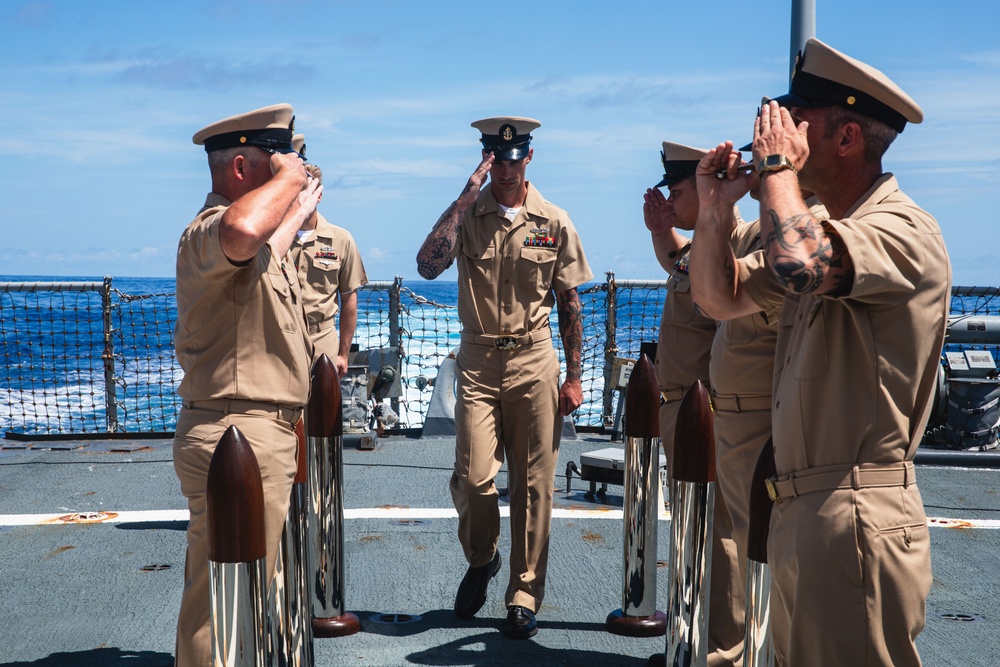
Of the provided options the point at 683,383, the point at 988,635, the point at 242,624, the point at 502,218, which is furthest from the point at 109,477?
the point at 988,635

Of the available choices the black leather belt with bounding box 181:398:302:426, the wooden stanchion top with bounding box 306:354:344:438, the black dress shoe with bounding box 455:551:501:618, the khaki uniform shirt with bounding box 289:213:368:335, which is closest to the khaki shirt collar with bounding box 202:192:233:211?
the black leather belt with bounding box 181:398:302:426

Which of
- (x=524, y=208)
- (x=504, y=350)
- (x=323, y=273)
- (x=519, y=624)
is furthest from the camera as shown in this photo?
(x=323, y=273)

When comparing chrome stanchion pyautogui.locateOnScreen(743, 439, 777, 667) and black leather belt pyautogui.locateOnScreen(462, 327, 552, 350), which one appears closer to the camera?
chrome stanchion pyautogui.locateOnScreen(743, 439, 777, 667)

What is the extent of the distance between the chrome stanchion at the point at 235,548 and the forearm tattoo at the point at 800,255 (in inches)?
56.2

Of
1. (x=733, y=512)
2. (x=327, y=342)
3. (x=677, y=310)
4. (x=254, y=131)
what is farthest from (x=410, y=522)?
(x=254, y=131)

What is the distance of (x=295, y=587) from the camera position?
378cm

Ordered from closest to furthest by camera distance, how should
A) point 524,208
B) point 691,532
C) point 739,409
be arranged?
1. point 691,532
2. point 739,409
3. point 524,208

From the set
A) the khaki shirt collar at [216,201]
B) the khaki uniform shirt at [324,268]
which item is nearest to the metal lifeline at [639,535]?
the khaki shirt collar at [216,201]

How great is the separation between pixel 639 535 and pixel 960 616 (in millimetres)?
1639

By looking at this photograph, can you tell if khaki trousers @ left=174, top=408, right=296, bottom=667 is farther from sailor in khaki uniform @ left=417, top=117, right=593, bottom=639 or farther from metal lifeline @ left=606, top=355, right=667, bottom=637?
metal lifeline @ left=606, top=355, right=667, bottom=637

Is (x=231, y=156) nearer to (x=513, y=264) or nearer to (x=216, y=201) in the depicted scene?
(x=216, y=201)

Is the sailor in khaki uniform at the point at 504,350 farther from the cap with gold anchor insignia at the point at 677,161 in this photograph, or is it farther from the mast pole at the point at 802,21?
the mast pole at the point at 802,21

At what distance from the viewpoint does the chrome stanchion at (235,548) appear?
250 cm

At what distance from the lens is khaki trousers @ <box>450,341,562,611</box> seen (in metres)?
4.84
